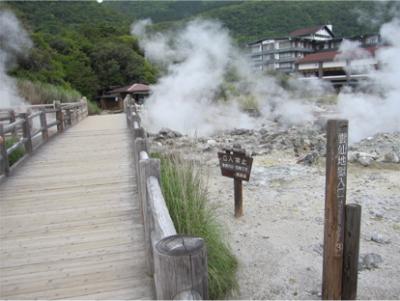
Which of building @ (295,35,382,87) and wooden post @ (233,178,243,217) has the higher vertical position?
building @ (295,35,382,87)

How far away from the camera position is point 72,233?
374 cm

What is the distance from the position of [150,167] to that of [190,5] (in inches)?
1502

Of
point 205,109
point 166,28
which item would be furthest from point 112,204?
point 166,28

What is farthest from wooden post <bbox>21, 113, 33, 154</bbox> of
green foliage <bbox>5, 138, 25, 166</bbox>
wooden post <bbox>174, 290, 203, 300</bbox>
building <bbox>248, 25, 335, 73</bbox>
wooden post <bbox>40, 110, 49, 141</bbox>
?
building <bbox>248, 25, 335, 73</bbox>

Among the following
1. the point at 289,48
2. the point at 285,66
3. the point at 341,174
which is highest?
the point at 289,48

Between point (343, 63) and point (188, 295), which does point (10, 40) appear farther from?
point (343, 63)

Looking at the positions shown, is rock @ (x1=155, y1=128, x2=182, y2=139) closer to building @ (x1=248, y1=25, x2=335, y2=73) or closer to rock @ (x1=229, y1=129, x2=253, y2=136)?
rock @ (x1=229, y1=129, x2=253, y2=136)

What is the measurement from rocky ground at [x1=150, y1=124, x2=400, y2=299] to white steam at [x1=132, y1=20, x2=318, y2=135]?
7.13 metres

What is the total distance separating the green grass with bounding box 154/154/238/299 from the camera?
3.40 metres

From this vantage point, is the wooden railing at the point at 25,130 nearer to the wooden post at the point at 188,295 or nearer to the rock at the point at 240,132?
the wooden post at the point at 188,295

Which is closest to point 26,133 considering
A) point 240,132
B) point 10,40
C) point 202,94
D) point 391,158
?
point 391,158

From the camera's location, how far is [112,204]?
448 centimetres

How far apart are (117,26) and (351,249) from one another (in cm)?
3621

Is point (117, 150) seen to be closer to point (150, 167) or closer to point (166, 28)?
point (150, 167)
